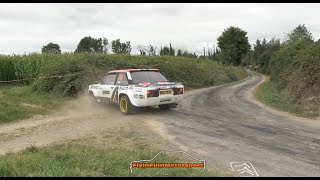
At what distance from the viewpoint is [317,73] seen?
14.4 m

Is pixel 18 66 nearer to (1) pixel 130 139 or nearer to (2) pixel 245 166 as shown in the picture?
(1) pixel 130 139

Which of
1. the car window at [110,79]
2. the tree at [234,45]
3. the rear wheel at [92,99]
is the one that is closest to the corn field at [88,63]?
the rear wheel at [92,99]

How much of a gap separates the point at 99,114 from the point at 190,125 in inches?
161

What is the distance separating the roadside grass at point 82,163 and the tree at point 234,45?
213ft

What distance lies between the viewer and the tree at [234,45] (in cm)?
7112

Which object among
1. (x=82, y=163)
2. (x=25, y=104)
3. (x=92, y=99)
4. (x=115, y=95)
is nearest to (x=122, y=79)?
(x=115, y=95)

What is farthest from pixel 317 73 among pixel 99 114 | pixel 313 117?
pixel 99 114

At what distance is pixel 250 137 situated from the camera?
8.59m

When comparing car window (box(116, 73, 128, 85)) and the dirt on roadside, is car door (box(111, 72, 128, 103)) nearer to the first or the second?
car window (box(116, 73, 128, 85))

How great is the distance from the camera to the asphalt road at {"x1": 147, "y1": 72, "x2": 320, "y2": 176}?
6.43 meters

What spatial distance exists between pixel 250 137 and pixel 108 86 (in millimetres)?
6646

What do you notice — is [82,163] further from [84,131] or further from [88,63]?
[88,63]

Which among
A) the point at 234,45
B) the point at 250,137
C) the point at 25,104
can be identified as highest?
the point at 234,45

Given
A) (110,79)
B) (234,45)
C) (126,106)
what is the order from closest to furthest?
(126,106) < (110,79) < (234,45)
